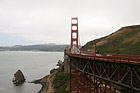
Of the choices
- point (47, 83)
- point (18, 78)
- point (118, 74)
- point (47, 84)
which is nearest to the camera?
point (118, 74)

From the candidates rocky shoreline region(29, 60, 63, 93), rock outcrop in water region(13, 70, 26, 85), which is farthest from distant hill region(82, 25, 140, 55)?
rock outcrop in water region(13, 70, 26, 85)

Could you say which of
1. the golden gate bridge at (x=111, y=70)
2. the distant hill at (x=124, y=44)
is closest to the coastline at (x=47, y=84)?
the golden gate bridge at (x=111, y=70)

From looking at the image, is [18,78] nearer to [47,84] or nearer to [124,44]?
[47,84]

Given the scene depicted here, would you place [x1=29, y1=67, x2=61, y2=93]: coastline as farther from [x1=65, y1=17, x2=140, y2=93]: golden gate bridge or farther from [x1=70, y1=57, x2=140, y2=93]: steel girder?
[x1=70, y1=57, x2=140, y2=93]: steel girder

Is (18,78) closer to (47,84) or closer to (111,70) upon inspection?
(47,84)

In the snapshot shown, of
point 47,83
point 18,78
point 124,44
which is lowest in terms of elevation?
point 18,78

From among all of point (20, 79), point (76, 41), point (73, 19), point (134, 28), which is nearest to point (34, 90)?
point (20, 79)

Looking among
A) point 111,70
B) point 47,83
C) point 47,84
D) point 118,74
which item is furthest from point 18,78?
point 118,74

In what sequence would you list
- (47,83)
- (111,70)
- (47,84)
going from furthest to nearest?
1. (47,83)
2. (47,84)
3. (111,70)

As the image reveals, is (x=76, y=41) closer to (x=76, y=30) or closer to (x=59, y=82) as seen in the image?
(x=76, y=30)

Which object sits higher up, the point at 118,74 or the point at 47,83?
the point at 118,74

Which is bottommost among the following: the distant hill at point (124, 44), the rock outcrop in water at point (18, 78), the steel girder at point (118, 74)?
the rock outcrop in water at point (18, 78)

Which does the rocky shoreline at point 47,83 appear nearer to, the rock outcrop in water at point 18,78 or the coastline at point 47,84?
the coastline at point 47,84

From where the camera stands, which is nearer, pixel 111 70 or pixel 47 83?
pixel 111 70
